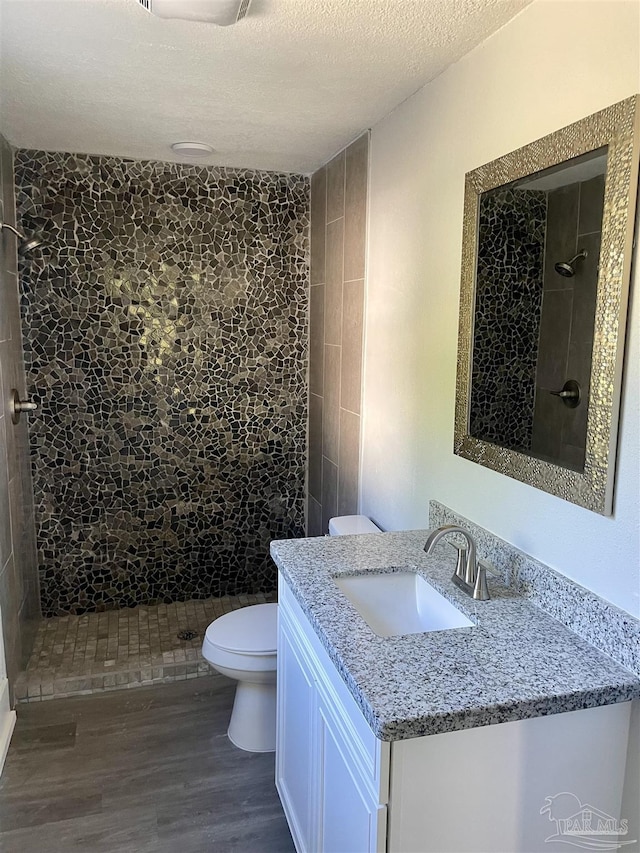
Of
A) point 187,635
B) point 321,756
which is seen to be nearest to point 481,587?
point 321,756

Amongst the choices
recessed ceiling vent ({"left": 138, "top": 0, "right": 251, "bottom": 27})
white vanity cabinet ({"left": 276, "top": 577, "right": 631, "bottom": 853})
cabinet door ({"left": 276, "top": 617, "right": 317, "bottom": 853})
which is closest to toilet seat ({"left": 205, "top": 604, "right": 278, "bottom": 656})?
cabinet door ({"left": 276, "top": 617, "right": 317, "bottom": 853})

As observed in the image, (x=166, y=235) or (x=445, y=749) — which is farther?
(x=166, y=235)

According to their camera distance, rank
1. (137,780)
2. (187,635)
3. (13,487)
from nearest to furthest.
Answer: (137,780) < (13,487) < (187,635)

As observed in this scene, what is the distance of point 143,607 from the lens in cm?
350

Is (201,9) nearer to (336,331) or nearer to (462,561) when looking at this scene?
(462,561)

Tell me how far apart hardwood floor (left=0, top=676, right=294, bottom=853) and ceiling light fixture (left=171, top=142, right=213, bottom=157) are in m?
2.32

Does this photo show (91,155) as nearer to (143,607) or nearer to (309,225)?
(309,225)

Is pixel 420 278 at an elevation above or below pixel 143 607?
above

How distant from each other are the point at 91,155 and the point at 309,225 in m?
1.09

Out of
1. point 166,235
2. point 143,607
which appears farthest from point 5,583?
point 166,235

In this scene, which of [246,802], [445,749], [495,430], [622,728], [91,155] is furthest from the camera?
[91,155]

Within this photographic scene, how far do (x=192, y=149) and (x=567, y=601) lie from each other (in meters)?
2.39

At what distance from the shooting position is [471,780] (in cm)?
130

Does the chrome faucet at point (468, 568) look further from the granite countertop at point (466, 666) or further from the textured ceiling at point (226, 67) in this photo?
the textured ceiling at point (226, 67)
